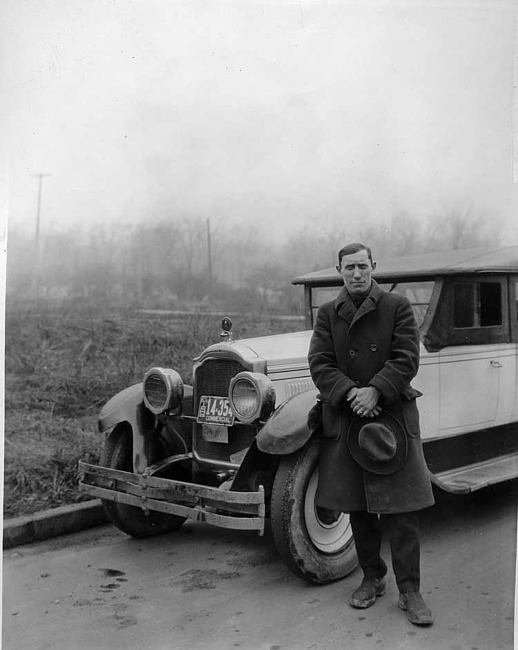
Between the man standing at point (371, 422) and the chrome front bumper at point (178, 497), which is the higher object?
the man standing at point (371, 422)

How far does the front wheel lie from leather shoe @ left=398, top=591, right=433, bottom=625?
483mm

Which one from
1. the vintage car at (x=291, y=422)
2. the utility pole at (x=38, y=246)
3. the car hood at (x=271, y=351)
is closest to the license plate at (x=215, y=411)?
the vintage car at (x=291, y=422)

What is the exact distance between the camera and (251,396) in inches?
132

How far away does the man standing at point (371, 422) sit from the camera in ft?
8.80

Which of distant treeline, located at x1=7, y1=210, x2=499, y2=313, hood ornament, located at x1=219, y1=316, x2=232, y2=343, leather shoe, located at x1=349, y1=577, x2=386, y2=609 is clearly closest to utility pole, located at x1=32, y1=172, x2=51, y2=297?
distant treeline, located at x1=7, y1=210, x2=499, y2=313

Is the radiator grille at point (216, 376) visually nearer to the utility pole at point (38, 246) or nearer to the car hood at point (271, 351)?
the car hood at point (271, 351)

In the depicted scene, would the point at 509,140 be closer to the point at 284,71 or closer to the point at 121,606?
the point at 284,71

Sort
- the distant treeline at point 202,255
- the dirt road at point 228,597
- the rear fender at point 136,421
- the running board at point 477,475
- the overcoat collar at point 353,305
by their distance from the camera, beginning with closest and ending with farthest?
the dirt road at point 228,597 < the overcoat collar at point 353,305 < the running board at point 477,475 < the rear fender at point 136,421 < the distant treeline at point 202,255

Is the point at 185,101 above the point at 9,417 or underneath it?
above

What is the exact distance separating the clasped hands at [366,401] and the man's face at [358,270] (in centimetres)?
43

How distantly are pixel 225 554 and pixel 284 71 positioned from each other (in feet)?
8.48

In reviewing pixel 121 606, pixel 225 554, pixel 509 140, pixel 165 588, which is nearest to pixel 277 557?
pixel 225 554

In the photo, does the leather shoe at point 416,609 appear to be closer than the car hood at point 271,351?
Yes

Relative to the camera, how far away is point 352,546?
10.7 ft
